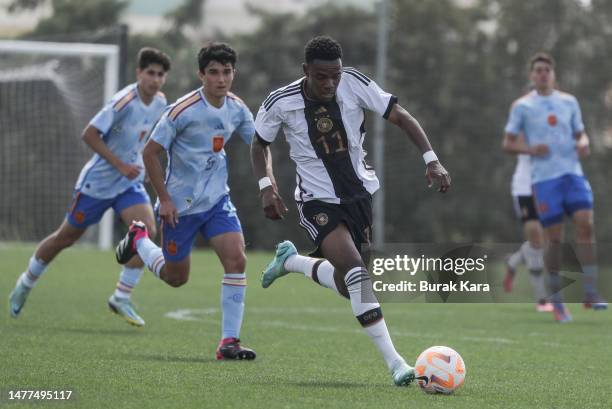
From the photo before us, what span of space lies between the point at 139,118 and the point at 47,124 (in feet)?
42.0

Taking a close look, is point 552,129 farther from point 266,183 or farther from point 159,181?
point 266,183

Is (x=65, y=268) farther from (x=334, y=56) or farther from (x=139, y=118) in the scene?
(x=334, y=56)

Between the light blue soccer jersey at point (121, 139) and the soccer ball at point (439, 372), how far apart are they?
15.8 ft

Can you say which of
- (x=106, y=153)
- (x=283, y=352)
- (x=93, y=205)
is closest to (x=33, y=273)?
(x=93, y=205)

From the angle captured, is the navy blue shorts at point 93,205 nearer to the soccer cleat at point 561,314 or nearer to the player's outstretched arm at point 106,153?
the player's outstretched arm at point 106,153

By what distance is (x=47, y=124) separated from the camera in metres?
23.3

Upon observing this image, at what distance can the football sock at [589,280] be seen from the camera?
44.3 ft

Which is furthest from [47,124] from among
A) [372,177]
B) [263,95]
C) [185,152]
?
[372,177]

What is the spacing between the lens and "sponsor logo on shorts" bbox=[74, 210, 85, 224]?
11039 mm

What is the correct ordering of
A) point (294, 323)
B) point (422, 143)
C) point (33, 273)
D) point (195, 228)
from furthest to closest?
1. point (294, 323)
2. point (33, 273)
3. point (195, 228)
4. point (422, 143)

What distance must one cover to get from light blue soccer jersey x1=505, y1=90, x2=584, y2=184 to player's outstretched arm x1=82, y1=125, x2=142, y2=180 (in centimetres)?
442

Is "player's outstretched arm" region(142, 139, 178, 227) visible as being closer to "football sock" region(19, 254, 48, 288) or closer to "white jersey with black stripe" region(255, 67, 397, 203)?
"white jersey with black stripe" region(255, 67, 397, 203)

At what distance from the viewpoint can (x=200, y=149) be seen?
9047 mm

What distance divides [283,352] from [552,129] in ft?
16.8
